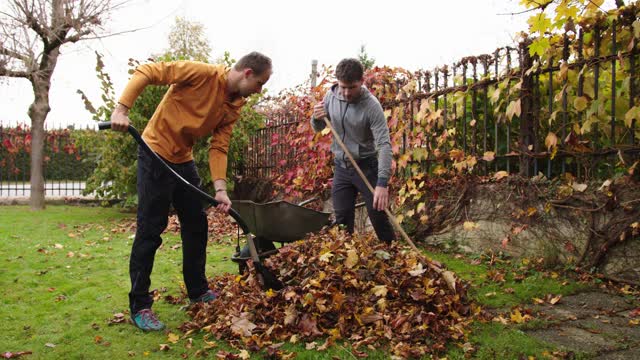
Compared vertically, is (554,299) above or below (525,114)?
below

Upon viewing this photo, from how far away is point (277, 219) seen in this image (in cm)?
313

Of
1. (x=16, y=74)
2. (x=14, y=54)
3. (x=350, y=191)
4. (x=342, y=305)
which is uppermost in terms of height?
(x=14, y=54)

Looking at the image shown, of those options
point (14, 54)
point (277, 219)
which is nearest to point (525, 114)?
point (277, 219)

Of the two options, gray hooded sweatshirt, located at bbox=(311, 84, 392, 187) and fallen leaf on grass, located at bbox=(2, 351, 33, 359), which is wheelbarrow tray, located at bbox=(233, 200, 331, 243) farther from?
fallen leaf on grass, located at bbox=(2, 351, 33, 359)

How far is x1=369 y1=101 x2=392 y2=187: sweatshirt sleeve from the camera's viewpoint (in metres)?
3.29

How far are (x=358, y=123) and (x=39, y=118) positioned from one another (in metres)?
7.52

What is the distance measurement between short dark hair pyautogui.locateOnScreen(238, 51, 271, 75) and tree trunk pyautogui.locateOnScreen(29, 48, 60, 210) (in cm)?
732

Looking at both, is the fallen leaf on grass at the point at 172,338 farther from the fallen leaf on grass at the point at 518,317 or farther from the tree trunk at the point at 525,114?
the tree trunk at the point at 525,114

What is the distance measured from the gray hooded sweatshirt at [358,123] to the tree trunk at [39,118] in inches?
279

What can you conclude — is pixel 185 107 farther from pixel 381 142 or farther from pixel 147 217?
pixel 381 142

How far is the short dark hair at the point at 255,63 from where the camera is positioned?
2838 millimetres

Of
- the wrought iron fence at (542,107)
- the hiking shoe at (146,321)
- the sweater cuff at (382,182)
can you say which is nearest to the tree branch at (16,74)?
the wrought iron fence at (542,107)

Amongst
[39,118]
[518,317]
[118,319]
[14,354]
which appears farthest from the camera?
[39,118]

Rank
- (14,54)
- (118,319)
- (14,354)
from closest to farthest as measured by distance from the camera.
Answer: (14,354), (118,319), (14,54)
